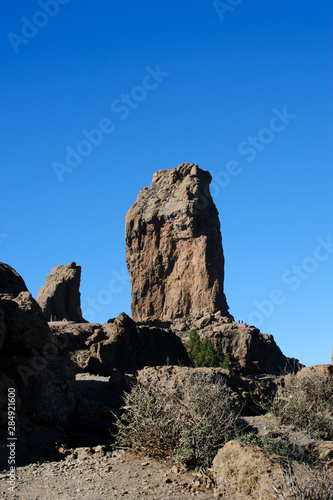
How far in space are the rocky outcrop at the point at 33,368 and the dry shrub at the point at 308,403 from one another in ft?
15.6

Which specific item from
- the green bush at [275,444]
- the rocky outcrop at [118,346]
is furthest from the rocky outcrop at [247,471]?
the rocky outcrop at [118,346]

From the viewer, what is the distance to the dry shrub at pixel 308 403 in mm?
11766

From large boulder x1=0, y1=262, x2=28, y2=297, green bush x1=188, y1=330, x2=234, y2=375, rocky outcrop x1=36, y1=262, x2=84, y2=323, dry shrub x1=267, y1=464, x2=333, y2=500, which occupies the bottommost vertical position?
dry shrub x1=267, y1=464, x2=333, y2=500

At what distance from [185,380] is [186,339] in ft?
101

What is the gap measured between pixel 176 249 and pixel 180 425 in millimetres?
44650

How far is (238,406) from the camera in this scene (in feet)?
40.7

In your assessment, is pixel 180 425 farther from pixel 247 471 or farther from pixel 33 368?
pixel 33 368

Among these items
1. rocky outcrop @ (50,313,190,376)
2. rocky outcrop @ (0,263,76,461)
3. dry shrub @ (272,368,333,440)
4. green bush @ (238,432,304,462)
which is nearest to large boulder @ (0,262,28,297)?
rocky outcrop @ (0,263,76,461)

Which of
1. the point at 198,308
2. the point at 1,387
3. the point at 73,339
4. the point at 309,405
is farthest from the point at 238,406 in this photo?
the point at 198,308

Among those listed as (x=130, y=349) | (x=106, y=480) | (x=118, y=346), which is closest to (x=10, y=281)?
(x=106, y=480)

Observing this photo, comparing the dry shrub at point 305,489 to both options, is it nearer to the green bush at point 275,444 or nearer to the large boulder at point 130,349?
the green bush at point 275,444

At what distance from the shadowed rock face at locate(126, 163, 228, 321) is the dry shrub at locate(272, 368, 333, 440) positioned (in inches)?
1345

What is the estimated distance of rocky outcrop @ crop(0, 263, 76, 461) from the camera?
1073 centimetres

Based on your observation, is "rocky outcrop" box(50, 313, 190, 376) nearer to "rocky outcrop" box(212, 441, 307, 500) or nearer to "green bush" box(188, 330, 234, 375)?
"green bush" box(188, 330, 234, 375)
